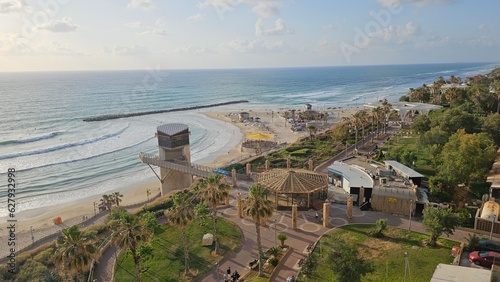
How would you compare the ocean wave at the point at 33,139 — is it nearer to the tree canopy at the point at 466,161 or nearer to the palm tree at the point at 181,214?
the palm tree at the point at 181,214

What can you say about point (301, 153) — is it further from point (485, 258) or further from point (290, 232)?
point (485, 258)

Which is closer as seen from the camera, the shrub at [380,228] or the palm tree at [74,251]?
the palm tree at [74,251]

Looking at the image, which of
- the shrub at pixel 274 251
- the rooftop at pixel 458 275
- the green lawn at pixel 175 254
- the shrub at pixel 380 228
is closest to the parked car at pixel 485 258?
the rooftop at pixel 458 275

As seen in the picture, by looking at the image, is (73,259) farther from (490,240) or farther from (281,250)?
(490,240)

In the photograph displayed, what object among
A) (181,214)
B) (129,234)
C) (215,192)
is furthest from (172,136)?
(129,234)

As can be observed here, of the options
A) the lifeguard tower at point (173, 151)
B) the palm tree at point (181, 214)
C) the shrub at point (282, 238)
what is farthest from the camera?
the lifeguard tower at point (173, 151)

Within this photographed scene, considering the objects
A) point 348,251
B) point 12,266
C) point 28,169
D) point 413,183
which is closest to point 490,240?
point 413,183

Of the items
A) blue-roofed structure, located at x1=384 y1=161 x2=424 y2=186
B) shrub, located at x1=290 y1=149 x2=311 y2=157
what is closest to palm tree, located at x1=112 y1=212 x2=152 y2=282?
blue-roofed structure, located at x1=384 y1=161 x2=424 y2=186
